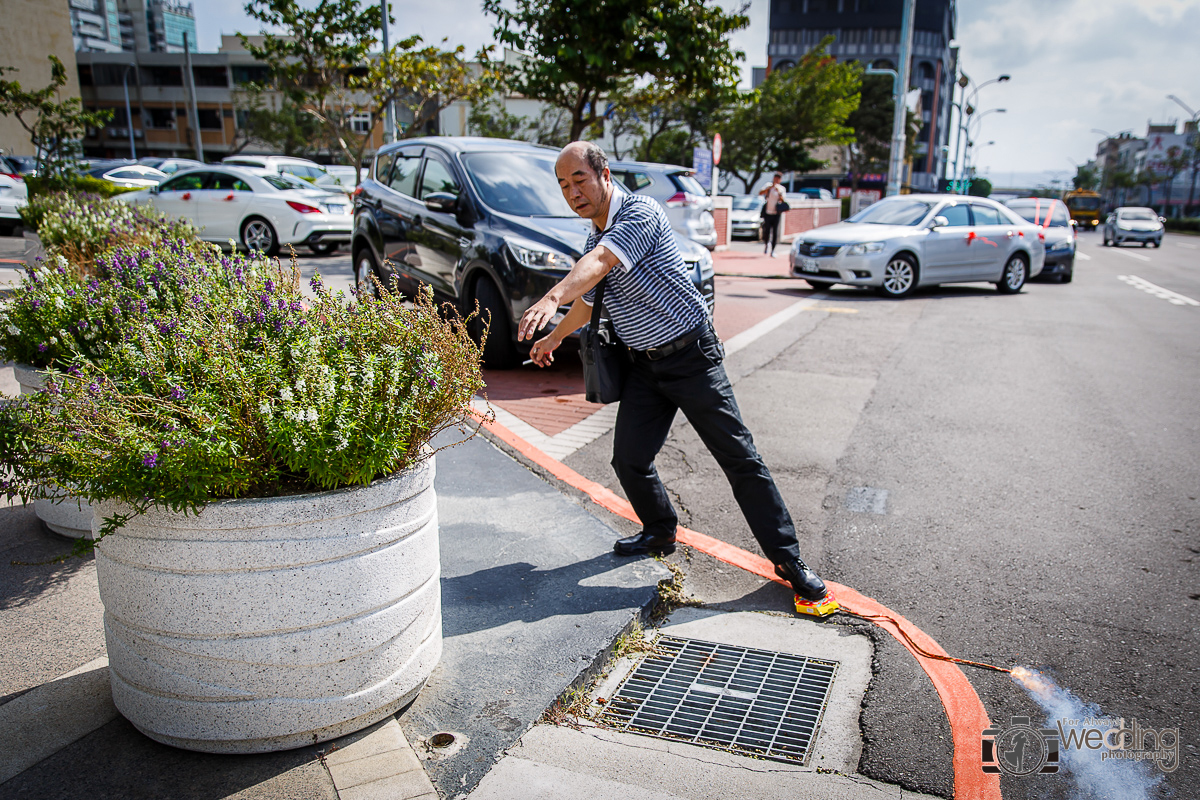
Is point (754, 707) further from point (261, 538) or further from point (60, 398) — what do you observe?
point (60, 398)

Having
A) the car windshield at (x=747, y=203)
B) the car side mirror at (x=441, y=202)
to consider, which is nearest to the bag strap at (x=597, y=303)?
the car side mirror at (x=441, y=202)

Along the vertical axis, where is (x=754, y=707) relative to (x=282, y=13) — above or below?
below

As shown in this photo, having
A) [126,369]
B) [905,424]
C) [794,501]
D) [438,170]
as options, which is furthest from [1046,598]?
[438,170]

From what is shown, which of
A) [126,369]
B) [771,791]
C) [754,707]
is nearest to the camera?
[771,791]

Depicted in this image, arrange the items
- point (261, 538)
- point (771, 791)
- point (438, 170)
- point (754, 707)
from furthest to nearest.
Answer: point (438, 170), point (754, 707), point (771, 791), point (261, 538)

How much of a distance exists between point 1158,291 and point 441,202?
14993 mm

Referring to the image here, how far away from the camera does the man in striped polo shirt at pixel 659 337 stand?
3344mm

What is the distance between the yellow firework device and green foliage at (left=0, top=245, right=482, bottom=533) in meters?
1.70

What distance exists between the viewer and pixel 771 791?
2449 millimetres

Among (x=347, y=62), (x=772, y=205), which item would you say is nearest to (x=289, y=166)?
(x=347, y=62)

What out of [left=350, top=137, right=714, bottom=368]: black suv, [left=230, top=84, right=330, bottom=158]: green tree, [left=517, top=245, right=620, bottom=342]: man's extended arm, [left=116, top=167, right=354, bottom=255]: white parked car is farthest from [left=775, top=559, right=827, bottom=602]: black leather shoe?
[left=230, top=84, right=330, bottom=158]: green tree

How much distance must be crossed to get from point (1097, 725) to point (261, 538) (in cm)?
270

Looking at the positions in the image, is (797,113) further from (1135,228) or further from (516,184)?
(516,184)

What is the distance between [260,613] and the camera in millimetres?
2307
